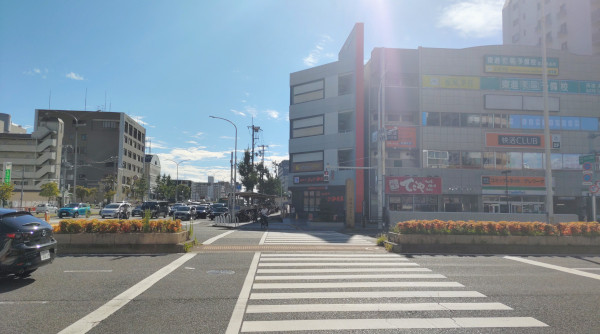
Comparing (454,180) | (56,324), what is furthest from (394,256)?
(454,180)

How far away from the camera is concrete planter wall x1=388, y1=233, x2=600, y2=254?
503 inches

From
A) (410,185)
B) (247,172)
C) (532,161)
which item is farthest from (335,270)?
(247,172)

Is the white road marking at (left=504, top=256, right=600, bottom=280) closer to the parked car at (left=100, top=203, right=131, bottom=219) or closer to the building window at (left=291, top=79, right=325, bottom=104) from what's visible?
the building window at (left=291, top=79, right=325, bottom=104)

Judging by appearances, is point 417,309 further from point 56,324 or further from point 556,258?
point 556,258

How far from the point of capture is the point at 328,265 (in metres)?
10.2

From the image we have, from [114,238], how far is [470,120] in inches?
1510

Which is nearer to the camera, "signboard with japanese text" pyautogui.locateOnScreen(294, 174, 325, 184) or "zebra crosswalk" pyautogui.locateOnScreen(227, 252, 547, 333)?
"zebra crosswalk" pyautogui.locateOnScreen(227, 252, 547, 333)

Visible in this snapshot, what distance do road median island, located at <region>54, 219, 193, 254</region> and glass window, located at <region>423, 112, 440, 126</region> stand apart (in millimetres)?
33145

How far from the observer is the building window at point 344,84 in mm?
41025

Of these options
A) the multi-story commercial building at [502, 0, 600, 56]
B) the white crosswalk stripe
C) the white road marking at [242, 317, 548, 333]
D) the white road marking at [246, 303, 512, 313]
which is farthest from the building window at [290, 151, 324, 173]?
the white road marking at [242, 317, 548, 333]

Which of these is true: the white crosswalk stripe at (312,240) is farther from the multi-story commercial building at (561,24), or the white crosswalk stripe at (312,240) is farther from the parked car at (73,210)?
the multi-story commercial building at (561,24)

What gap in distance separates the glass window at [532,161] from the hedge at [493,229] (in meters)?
29.3

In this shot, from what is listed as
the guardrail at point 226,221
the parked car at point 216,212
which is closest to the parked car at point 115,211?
the parked car at point 216,212

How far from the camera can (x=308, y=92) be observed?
43.3 m
